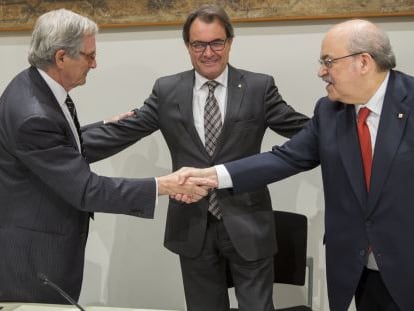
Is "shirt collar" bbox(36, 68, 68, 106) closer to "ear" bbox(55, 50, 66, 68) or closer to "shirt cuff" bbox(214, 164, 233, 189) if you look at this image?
"ear" bbox(55, 50, 66, 68)

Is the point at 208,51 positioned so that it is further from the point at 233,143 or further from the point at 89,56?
the point at 89,56

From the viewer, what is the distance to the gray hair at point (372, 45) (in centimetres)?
202

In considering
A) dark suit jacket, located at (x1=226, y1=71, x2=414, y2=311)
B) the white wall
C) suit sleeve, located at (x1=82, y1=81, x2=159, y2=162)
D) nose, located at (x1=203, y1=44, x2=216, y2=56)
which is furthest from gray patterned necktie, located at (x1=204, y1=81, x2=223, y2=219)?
the white wall

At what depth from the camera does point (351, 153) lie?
6.75 feet

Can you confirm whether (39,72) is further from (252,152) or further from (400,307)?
(400,307)

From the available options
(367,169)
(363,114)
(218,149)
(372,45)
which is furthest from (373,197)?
(218,149)

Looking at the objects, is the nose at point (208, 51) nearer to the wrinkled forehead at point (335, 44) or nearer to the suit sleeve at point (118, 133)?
the suit sleeve at point (118, 133)

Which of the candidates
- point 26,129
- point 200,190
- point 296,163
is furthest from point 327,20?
point 26,129

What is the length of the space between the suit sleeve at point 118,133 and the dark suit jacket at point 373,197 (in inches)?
36.7

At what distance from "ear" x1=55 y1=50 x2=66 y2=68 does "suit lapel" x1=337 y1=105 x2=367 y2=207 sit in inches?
45.1

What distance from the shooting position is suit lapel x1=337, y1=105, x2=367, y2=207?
6.64ft

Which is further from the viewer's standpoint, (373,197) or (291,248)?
(291,248)

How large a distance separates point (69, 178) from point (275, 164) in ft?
3.00

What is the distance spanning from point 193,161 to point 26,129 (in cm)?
83
